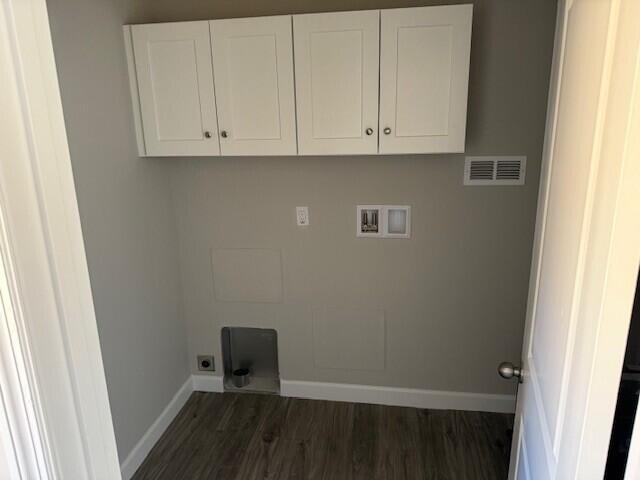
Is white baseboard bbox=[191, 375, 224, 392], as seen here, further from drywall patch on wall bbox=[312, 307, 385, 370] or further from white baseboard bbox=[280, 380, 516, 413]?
drywall patch on wall bbox=[312, 307, 385, 370]

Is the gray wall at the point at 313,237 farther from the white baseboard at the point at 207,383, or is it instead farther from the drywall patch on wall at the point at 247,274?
the white baseboard at the point at 207,383

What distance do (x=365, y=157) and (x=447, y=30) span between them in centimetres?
69

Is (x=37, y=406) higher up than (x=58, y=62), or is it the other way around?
(x=58, y=62)

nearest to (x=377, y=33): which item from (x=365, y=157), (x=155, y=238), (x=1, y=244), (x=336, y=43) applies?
(x=336, y=43)

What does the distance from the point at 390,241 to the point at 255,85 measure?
1045 mm

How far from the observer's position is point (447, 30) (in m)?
1.89

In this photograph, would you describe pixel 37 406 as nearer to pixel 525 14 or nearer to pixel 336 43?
pixel 336 43

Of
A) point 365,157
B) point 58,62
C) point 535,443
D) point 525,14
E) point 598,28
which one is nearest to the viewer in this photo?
point 598,28

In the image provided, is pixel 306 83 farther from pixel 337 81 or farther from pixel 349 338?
pixel 349 338

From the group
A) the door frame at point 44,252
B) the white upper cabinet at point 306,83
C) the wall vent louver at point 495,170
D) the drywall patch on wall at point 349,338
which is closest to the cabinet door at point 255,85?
the white upper cabinet at point 306,83

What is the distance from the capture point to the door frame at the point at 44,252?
0.66m

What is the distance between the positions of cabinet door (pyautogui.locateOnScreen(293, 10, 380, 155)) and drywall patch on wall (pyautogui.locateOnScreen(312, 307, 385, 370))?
0.97 m

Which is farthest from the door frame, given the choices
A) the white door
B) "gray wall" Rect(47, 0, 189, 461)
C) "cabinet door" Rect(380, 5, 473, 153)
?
"cabinet door" Rect(380, 5, 473, 153)

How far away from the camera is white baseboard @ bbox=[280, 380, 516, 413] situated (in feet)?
8.42
